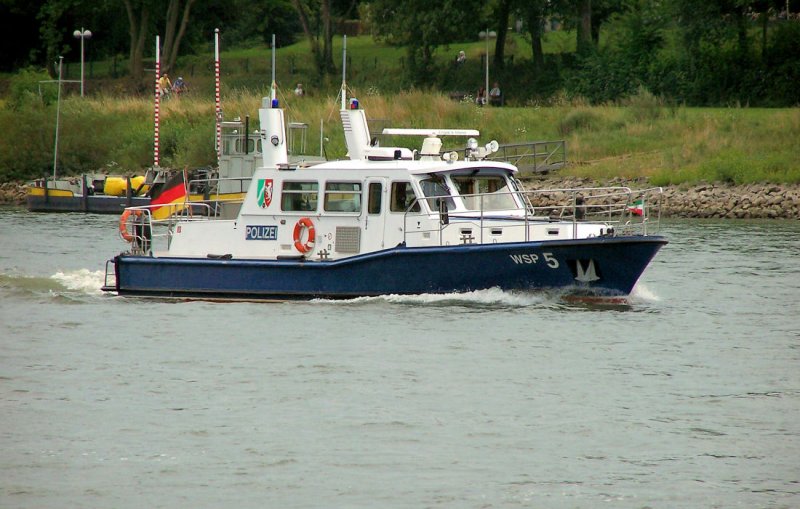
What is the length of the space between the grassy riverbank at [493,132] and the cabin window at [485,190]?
61.4ft

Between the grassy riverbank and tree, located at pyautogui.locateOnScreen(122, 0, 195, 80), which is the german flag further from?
tree, located at pyautogui.locateOnScreen(122, 0, 195, 80)

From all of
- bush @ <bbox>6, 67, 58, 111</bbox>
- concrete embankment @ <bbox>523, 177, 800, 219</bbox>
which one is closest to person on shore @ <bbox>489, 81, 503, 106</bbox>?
concrete embankment @ <bbox>523, 177, 800, 219</bbox>

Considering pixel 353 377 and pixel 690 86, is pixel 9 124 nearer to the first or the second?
pixel 690 86

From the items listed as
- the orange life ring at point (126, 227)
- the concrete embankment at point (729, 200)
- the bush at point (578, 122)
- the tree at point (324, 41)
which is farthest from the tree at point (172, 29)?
the orange life ring at point (126, 227)

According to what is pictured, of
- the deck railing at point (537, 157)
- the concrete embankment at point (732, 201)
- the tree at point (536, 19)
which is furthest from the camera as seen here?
the tree at point (536, 19)

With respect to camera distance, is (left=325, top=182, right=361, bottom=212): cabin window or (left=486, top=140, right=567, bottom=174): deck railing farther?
(left=486, top=140, right=567, bottom=174): deck railing

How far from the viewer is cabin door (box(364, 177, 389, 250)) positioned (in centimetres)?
2209

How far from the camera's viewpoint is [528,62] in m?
64.4

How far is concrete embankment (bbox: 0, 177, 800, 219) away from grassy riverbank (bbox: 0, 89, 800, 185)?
570 mm

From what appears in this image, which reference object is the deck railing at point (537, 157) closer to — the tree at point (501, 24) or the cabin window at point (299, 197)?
the tree at point (501, 24)

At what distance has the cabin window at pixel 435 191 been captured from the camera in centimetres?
2214

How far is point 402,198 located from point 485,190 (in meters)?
1.60

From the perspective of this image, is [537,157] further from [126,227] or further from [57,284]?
[126,227]

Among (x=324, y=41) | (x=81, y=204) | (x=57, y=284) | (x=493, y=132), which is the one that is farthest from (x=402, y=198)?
(x=324, y=41)
